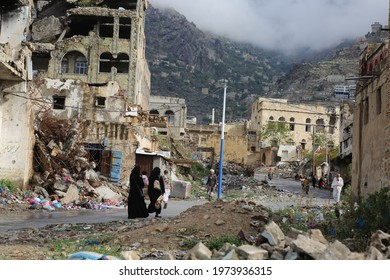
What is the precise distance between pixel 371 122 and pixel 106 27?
34141mm

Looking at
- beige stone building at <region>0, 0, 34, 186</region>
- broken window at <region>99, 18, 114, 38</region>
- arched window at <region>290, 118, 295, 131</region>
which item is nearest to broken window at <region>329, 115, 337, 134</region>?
arched window at <region>290, 118, 295, 131</region>

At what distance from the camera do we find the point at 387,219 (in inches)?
434

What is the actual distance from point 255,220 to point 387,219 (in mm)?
2755

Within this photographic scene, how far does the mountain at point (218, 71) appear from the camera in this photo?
119 meters

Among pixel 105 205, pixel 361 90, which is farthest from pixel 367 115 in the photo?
pixel 105 205

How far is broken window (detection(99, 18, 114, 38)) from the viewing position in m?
50.5

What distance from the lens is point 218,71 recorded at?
14512cm

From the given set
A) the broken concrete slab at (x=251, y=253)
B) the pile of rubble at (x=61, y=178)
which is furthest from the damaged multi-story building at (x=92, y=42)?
the broken concrete slab at (x=251, y=253)

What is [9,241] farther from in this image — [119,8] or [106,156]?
[119,8]

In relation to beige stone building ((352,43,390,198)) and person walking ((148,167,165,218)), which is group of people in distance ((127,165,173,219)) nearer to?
person walking ((148,167,165,218))

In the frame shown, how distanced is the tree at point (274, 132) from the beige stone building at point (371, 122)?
53.3m

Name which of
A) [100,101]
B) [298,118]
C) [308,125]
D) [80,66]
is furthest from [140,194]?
[308,125]

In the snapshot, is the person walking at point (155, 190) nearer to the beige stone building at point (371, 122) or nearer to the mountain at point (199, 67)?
the beige stone building at point (371, 122)

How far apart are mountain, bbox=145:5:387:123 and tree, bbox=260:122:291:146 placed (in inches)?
991
